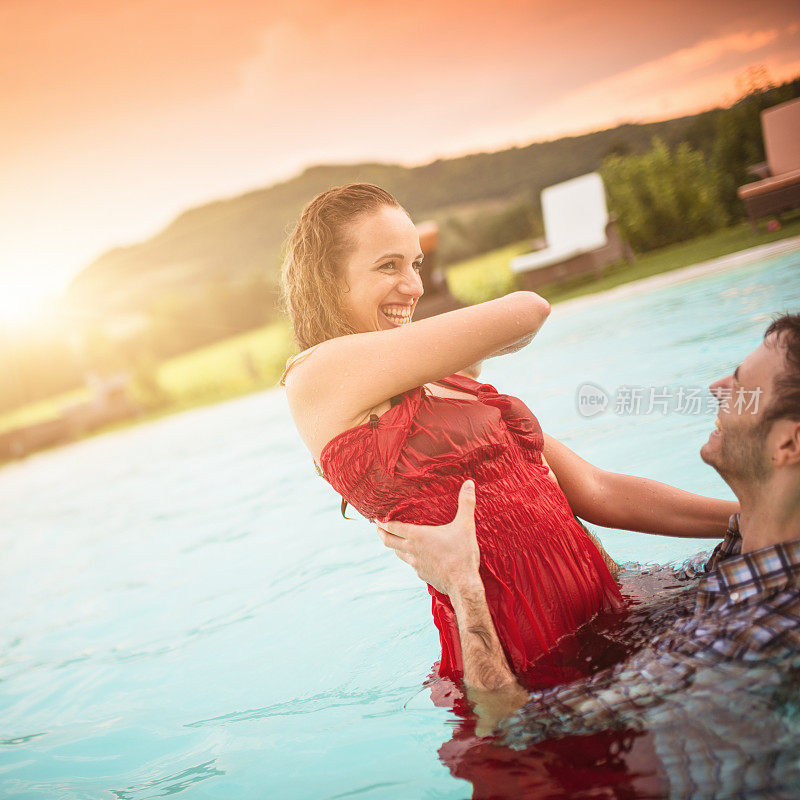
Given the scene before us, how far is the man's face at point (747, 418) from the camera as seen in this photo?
1355mm

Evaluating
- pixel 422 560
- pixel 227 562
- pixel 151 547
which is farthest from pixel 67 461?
pixel 422 560

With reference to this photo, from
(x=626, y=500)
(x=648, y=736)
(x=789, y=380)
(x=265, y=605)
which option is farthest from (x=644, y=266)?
(x=648, y=736)

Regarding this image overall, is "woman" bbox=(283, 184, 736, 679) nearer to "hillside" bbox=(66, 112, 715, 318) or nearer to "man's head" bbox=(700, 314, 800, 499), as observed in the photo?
"man's head" bbox=(700, 314, 800, 499)

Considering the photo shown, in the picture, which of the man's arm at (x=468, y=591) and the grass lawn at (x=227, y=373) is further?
the grass lawn at (x=227, y=373)

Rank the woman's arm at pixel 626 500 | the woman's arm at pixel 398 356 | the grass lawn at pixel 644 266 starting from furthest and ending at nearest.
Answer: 1. the grass lawn at pixel 644 266
2. the woman's arm at pixel 626 500
3. the woman's arm at pixel 398 356

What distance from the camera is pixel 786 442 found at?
1.33 meters

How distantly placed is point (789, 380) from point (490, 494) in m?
0.62

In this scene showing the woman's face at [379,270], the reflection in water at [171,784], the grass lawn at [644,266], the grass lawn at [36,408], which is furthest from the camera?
the grass lawn at [36,408]

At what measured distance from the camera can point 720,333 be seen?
539cm

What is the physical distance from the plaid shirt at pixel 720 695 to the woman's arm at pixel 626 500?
1.39 ft

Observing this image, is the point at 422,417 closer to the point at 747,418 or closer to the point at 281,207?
the point at 747,418

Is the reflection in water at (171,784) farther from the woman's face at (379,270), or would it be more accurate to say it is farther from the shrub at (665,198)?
the shrub at (665,198)

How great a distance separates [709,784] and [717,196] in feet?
32.2

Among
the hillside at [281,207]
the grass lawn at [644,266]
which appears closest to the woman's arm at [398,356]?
the grass lawn at [644,266]
